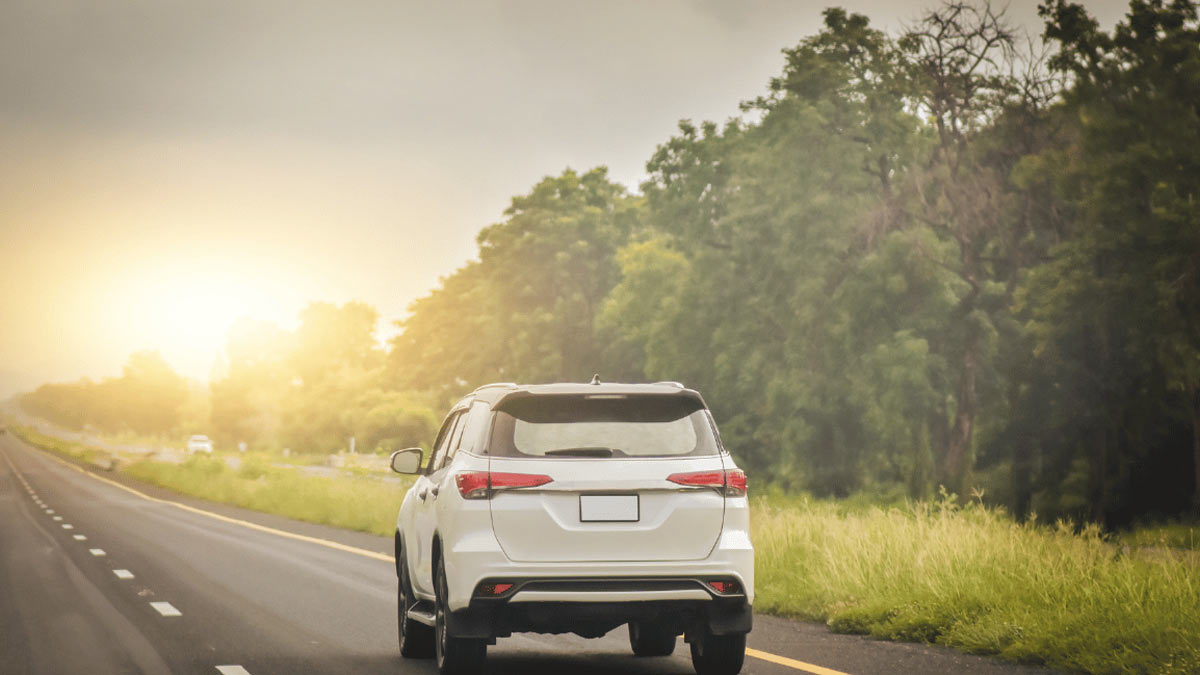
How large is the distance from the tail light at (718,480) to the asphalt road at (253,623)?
1.72 m

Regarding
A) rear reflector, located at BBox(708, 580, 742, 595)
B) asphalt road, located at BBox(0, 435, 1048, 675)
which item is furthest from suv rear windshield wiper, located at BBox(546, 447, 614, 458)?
asphalt road, located at BBox(0, 435, 1048, 675)

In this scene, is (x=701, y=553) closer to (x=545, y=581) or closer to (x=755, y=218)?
(x=545, y=581)

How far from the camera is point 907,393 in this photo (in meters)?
42.6

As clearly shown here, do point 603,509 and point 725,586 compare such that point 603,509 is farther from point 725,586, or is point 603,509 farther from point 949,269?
point 949,269

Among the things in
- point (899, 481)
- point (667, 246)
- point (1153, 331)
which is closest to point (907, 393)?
point (899, 481)

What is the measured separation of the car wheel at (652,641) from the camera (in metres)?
10.4

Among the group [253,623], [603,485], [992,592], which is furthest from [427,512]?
[992,592]

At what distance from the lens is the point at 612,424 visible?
837cm

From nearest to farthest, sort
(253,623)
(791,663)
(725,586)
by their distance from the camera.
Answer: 1. (725,586)
2. (791,663)
3. (253,623)

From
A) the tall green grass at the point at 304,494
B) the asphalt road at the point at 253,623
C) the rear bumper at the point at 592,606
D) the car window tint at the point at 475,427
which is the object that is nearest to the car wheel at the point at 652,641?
the asphalt road at the point at 253,623

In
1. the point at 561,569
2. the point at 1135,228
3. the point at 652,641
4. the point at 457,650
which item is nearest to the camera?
the point at 561,569

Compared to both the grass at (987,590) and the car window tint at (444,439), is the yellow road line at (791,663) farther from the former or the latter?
the car window tint at (444,439)

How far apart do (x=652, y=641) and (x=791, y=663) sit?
112cm

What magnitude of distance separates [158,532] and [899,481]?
1025 inches
